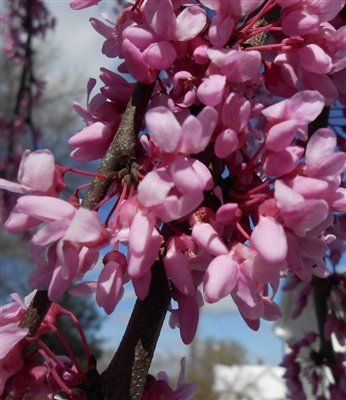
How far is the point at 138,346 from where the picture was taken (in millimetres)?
797

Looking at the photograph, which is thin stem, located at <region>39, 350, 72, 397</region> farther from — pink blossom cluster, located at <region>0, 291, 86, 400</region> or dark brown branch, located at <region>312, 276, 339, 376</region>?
dark brown branch, located at <region>312, 276, 339, 376</region>

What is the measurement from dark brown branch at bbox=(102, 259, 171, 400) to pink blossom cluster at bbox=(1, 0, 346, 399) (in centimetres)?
3

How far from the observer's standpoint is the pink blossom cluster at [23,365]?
0.68 meters

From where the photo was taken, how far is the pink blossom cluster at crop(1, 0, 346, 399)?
0.62m

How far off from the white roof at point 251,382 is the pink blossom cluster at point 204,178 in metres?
9.42

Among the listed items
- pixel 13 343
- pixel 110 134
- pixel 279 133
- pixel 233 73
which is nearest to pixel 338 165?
pixel 279 133

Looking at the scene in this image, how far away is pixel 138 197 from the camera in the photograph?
0.64 m

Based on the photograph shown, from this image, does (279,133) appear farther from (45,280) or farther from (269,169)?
(45,280)

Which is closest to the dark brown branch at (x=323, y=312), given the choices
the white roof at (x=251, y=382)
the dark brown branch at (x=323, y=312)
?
the dark brown branch at (x=323, y=312)

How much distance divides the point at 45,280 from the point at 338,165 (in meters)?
0.42

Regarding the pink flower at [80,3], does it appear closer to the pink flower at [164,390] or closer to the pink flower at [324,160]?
the pink flower at [324,160]

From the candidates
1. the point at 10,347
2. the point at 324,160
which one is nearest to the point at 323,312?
the point at 324,160

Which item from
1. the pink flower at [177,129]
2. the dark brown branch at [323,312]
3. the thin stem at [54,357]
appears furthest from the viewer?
the dark brown branch at [323,312]

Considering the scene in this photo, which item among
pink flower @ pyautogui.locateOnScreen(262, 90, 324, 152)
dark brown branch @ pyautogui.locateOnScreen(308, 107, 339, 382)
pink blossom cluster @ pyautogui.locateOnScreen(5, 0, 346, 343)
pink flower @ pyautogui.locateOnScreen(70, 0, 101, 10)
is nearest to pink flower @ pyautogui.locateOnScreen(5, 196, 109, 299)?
pink blossom cluster @ pyautogui.locateOnScreen(5, 0, 346, 343)
